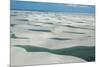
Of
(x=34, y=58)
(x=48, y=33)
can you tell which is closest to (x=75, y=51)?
(x=48, y=33)

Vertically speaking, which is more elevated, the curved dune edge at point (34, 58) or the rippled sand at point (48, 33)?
the rippled sand at point (48, 33)

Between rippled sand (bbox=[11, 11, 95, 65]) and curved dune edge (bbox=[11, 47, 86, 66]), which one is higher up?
rippled sand (bbox=[11, 11, 95, 65])

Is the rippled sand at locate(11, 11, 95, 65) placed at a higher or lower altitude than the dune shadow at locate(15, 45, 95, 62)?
higher

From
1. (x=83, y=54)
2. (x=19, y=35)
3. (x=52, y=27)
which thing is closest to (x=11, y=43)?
(x=19, y=35)

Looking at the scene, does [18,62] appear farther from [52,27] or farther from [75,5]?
[75,5]

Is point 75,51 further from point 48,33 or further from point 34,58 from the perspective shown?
point 34,58

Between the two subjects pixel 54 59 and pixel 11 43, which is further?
pixel 54 59
